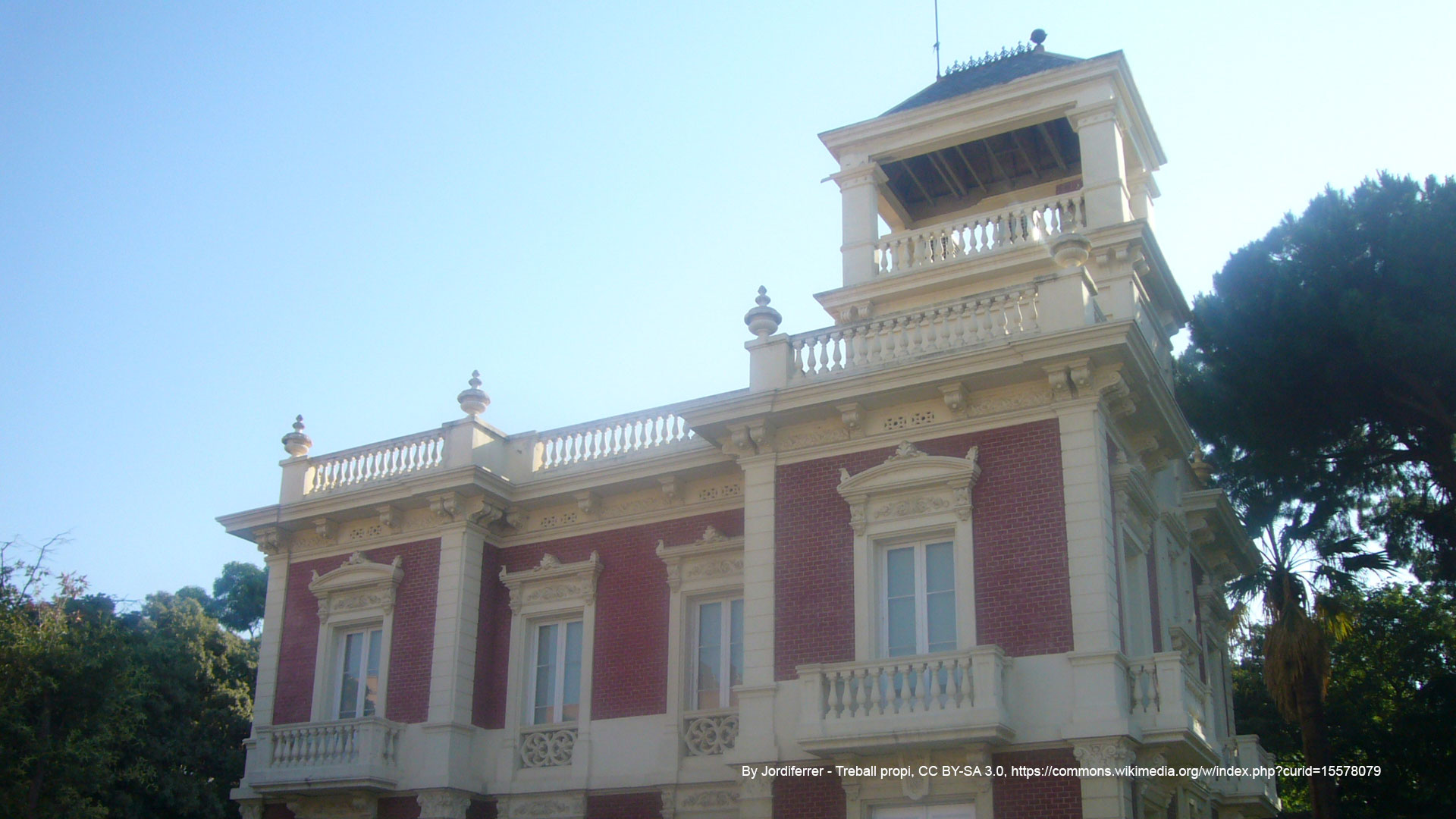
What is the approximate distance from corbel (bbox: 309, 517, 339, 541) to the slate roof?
11.5 meters

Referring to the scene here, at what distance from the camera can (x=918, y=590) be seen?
1566 centimetres

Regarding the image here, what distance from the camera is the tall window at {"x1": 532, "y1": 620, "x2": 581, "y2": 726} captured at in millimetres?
19188

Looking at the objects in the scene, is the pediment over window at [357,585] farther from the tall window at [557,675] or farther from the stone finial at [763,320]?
the stone finial at [763,320]

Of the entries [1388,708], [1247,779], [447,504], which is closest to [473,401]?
[447,504]

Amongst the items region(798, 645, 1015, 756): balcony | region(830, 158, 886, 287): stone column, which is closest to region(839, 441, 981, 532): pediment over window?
region(798, 645, 1015, 756): balcony

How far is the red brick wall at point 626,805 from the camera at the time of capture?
17719mm

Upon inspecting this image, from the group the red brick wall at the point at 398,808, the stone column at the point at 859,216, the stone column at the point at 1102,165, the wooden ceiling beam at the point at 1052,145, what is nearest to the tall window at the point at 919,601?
the stone column at the point at 859,216

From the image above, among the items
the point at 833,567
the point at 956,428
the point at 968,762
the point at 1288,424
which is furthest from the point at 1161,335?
the point at 968,762

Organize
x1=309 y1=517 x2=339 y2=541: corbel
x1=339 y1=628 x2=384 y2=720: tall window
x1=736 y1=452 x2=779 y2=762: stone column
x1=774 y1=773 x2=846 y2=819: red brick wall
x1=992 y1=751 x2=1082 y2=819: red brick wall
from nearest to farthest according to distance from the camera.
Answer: x1=992 y1=751 x2=1082 y2=819: red brick wall, x1=774 y1=773 x2=846 y2=819: red brick wall, x1=736 y1=452 x2=779 y2=762: stone column, x1=339 y1=628 x2=384 y2=720: tall window, x1=309 y1=517 x2=339 y2=541: corbel

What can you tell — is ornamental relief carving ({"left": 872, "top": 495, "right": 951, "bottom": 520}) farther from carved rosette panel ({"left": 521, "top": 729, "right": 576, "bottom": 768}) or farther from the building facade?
carved rosette panel ({"left": 521, "top": 729, "right": 576, "bottom": 768})

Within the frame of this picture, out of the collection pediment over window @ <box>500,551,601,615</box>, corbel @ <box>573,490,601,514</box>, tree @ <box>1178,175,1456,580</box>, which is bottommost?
pediment over window @ <box>500,551,601,615</box>

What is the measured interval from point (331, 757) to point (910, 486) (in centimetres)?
960

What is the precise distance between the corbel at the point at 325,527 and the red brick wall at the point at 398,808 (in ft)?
15.3

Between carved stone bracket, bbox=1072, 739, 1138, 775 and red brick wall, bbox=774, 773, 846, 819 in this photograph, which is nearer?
A: carved stone bracket, bbox=1072, 739, 1138, 775
